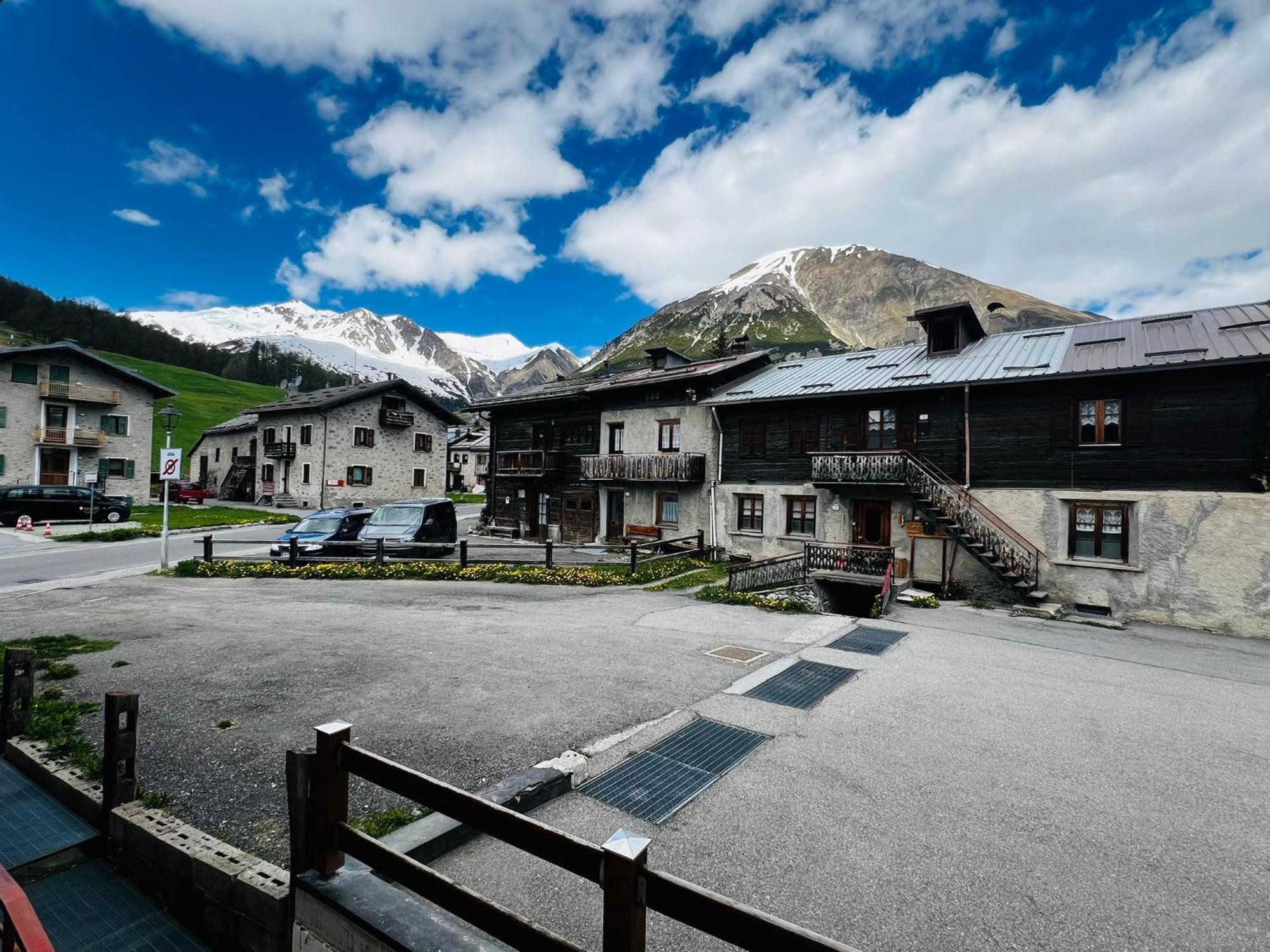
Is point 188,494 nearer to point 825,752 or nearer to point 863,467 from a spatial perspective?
point 863,467

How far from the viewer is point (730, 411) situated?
2534cm

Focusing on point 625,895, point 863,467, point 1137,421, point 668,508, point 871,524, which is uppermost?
point 1137,421

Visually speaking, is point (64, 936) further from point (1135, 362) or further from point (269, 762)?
point (1135, 362)

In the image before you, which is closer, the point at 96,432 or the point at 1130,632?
the point at 1130,632

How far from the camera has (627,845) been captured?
2.34 meters

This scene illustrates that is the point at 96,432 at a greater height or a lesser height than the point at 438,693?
greater

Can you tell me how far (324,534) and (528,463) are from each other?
11998 millimetres

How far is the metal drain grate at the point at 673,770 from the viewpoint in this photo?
16.9 feet

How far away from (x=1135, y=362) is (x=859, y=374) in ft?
28.4

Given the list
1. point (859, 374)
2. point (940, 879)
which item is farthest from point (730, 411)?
point (940, 879)

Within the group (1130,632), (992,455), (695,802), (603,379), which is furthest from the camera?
(603,379)

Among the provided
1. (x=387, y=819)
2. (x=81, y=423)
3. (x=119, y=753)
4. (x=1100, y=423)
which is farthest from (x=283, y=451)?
(x=1100, y=423)

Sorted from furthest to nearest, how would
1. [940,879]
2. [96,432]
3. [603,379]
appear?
[96,432] → [603,379] → [940,879]

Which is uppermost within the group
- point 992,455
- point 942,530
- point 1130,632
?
point 992,455
